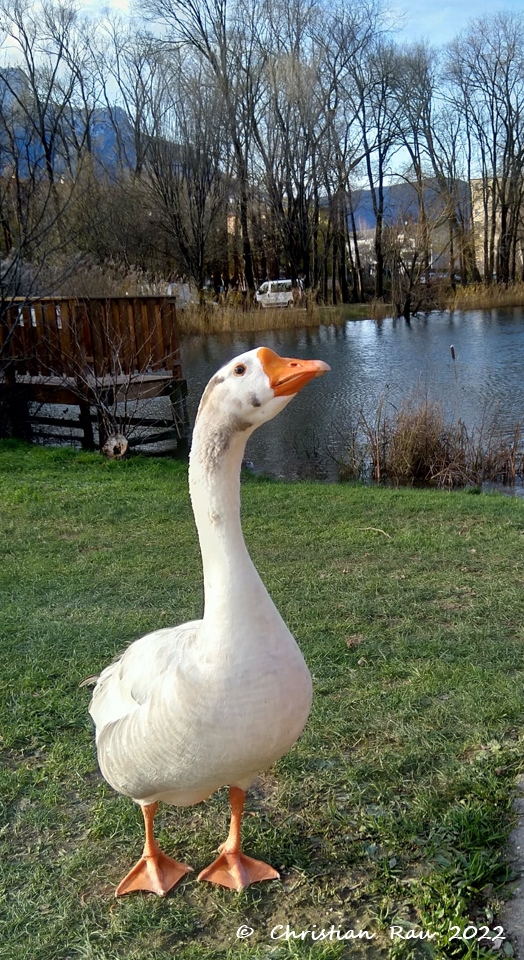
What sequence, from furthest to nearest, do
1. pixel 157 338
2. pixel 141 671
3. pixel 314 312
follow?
pixel 314 312, pixel 157 338, pixel 141 671

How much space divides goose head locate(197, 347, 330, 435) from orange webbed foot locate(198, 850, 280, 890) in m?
1.39

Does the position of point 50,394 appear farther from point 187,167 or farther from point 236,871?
point 187,167

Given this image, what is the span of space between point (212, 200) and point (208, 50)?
758cm

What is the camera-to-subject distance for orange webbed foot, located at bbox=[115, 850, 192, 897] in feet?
7.39

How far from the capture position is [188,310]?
24.6 meters

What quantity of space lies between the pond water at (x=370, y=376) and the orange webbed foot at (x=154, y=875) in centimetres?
757

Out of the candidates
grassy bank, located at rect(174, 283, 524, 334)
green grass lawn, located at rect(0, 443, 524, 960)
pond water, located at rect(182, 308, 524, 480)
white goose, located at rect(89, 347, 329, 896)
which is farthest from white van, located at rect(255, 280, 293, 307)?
white goose, located at rect(89, 347, 329, 896)

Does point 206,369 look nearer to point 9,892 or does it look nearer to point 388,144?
point 9,892

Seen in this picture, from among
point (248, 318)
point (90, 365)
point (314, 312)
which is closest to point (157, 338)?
point (90, 365)

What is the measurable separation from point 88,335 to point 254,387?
9401mm

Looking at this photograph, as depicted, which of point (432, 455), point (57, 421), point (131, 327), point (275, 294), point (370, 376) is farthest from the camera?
point (275, 294)

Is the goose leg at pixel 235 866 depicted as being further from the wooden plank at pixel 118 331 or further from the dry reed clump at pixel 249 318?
the dry reed clump at pixel 249 318

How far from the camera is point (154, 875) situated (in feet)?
7.44

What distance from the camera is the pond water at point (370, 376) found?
11172mm
